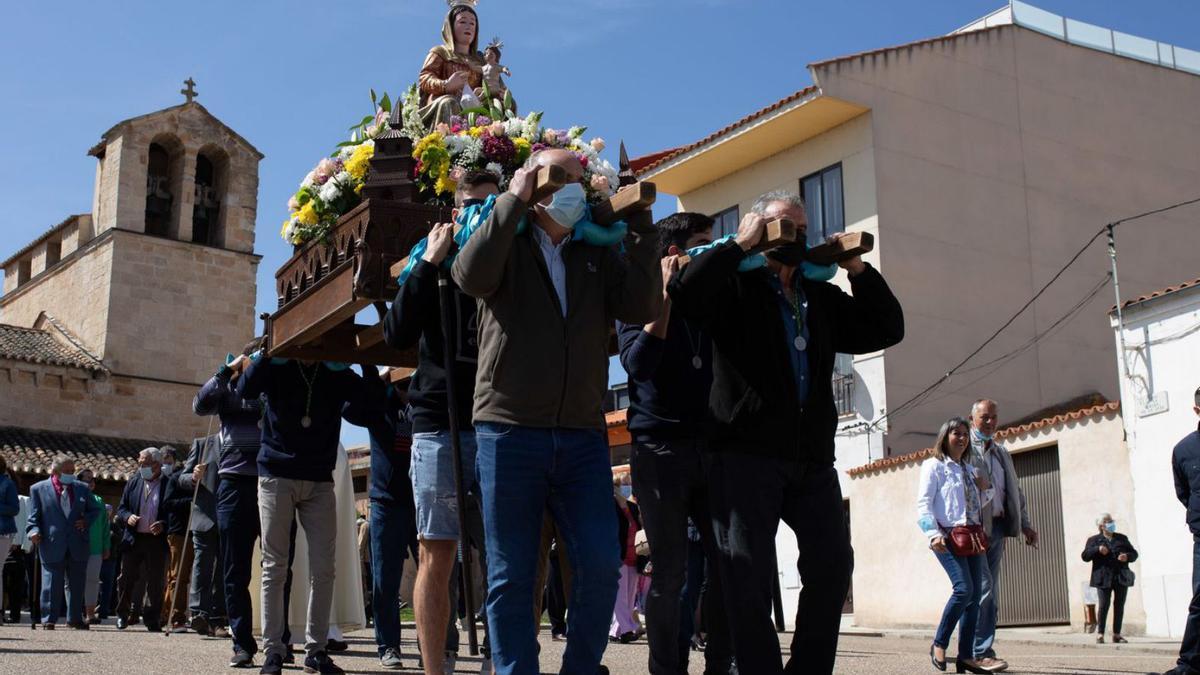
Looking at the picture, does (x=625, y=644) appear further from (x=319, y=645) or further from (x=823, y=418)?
(x=823, y=418)

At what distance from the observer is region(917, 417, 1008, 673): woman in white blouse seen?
28.8 ft

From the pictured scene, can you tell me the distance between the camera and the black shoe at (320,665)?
24.4 feet

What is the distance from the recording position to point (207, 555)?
12.0 metres

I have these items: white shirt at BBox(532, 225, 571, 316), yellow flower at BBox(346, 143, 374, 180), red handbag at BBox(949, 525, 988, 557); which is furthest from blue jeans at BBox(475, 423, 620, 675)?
red handbag at BBox(949, 525, 988, 557)

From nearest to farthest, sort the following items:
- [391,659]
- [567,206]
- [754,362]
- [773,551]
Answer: [567,206], [773,551], [754,362], [391,659]

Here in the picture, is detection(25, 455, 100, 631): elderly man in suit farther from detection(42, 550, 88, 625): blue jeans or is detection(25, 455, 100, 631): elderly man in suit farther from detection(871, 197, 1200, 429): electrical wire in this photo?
detection(871, 197, 1200, 429): electrical wire

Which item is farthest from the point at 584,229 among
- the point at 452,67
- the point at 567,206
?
the point at 452,67

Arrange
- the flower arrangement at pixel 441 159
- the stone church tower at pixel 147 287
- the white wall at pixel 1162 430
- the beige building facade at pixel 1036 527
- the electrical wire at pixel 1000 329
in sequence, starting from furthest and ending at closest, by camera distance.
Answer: the stone church tower at pixel 147 287, the electrical wire at pixel 1000 329, the beige building facade at pixel 1036 527, the white wall at pixel 1162 430, the flower arrangement at pixel 441 159

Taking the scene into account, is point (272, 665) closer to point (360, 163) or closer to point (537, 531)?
point (360, 163)

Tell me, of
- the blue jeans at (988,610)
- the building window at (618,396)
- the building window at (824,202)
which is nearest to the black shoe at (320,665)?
the blue jeans at (988,610)

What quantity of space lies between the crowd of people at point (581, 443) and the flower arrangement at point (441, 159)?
0.81 meters

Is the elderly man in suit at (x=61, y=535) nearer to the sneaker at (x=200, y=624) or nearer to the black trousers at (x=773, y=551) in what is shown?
the sneaker at (x=200, y=624)

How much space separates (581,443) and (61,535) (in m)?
Result: 12.4

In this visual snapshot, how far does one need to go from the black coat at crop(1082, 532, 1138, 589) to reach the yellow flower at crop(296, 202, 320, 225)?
11.5 m
